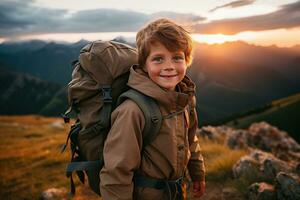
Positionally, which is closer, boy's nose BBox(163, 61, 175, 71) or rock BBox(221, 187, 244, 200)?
boy's nose BBox(163, 61, 175, 71)

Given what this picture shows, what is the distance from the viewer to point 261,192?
499 centimetres

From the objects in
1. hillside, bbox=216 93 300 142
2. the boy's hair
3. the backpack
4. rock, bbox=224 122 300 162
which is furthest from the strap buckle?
hillside, bbox=216 93 300 142

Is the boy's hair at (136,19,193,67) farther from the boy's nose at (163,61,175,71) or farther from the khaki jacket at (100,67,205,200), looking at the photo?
the khaki jacket at (100,67,205,200)

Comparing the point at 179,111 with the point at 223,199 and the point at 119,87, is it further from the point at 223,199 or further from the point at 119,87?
the point at 223,199

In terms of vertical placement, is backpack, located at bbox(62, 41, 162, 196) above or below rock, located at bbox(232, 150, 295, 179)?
above

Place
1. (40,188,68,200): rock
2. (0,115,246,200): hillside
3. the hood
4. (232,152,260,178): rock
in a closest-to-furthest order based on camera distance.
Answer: the hood, (232,152,260,178): rock, (40,188,68,200): rock, (0,115,246,200): hillside

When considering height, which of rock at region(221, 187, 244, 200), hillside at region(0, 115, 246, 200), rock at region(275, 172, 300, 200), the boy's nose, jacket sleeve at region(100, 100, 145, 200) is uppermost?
the boy's nose

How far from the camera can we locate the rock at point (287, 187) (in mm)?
4719

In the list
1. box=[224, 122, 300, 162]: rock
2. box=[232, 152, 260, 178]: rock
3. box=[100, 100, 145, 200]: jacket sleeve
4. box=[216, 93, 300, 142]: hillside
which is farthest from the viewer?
box=[216, 93, 300, 142]: hillside

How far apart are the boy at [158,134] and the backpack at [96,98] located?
0.11 m

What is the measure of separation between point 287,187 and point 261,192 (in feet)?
1.44

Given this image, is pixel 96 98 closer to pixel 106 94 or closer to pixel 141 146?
pixel 106 94

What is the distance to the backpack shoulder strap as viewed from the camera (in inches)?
102

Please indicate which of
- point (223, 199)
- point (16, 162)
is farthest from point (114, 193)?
point (16, 162)
